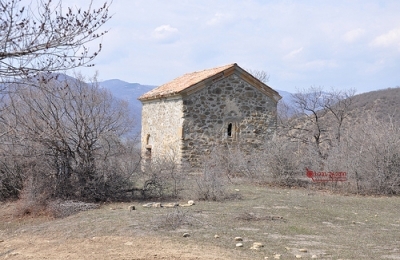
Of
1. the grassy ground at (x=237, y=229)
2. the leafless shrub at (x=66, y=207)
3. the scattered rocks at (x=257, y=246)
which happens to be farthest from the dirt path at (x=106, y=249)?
the leafless shrub at (x=66, y=207)

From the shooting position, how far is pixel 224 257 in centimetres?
744

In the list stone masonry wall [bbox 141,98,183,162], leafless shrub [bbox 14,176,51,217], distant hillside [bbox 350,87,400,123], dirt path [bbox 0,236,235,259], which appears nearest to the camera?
dirt path [bbox 0,236,235,259]

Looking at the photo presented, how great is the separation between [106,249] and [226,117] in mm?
12854

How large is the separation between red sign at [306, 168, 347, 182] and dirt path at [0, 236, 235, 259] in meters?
9.36

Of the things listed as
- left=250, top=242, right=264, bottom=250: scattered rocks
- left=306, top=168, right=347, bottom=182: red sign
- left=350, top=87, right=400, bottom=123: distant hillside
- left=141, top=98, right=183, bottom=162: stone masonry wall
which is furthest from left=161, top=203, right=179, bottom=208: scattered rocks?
left=350, top=87, right=400, bottom=123: distant hillside

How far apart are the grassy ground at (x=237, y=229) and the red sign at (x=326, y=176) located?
11.3 ft

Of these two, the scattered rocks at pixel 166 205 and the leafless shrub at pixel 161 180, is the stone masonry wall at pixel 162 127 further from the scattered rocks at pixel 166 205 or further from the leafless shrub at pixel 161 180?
the scattered rocks at pixel 166 205

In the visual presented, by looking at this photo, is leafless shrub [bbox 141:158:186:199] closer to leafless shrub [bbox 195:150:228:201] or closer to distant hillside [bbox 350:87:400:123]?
leafless shrub [bbox 195:150:228:201]

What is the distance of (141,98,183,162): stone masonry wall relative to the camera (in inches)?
784

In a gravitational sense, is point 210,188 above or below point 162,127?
below

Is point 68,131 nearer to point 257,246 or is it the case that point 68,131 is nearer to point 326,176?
point 257,246

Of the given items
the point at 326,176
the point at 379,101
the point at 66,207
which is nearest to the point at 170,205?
the point at 66,207

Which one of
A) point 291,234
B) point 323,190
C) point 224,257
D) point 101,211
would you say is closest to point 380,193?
point 323,190

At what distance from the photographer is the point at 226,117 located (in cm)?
2031
